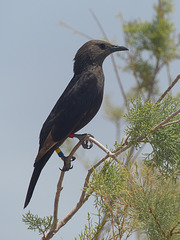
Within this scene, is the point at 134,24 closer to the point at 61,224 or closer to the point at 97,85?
the point at 97,85

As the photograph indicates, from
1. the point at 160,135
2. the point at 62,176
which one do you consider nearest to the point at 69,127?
the point at 62,176

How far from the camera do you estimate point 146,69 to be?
4629 millimetres

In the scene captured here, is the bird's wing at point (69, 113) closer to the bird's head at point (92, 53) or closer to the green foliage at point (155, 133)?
the bird's head at point (92, 53)

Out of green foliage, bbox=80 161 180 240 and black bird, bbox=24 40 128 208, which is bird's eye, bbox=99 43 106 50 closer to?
black bird, bbox=24 40 128 208

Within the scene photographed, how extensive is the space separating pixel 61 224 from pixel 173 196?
0.79m

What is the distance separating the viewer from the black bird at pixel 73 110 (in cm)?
288

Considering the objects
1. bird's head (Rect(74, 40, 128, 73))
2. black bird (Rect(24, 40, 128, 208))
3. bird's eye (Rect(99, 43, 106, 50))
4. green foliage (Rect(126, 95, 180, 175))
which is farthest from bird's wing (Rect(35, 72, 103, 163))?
green foliage (Rect(126, 95, 180, 175))

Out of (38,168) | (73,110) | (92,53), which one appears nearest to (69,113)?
(73,110)

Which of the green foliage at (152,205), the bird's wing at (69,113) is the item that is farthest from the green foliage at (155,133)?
the bird's wing at (69,113)

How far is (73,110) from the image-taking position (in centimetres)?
302

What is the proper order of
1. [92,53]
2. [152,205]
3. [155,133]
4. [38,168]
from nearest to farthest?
[152,205], [155,133], [38,168], [92,53]

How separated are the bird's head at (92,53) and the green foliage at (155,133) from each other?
1378mm

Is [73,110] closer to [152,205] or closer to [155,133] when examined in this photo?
[155,133]

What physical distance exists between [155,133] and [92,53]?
156cm
